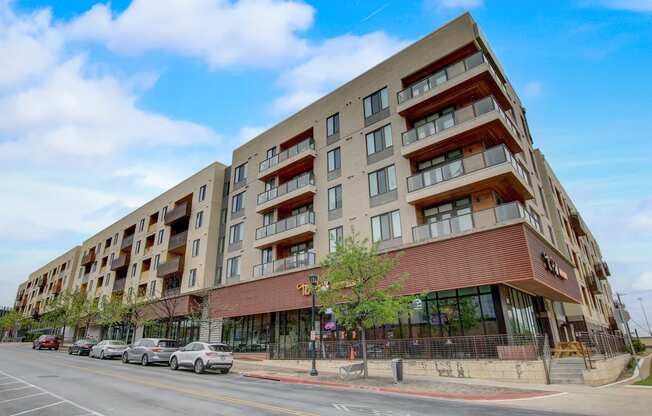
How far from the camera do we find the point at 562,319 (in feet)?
94.2

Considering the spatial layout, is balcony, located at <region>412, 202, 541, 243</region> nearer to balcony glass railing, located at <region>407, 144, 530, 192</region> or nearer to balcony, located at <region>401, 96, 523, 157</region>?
balcony glass railing, located at <region>407, 144, 530, 192</region>

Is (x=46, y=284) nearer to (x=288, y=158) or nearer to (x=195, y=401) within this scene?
(x=288, y=158)

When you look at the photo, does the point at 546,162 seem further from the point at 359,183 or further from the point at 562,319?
the point at 359,183

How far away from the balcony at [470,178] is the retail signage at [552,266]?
13.4 feet

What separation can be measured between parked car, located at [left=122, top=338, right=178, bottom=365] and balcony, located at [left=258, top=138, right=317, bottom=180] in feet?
49.4

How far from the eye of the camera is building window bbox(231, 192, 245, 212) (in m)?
36.0

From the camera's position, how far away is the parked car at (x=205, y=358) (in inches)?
780

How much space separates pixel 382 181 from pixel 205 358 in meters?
14.8

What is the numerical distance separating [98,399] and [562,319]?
30.2m

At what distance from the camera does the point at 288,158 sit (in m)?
31.3

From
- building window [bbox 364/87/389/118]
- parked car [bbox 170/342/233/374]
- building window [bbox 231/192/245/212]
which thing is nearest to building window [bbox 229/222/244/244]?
building window [bbox 231/192/245/212]

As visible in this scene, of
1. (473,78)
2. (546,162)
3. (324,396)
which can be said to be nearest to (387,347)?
(324,396)

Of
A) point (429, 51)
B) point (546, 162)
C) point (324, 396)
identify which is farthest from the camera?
point (546, 162)

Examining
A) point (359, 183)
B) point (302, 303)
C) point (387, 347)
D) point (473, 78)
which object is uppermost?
point (473, 78)
